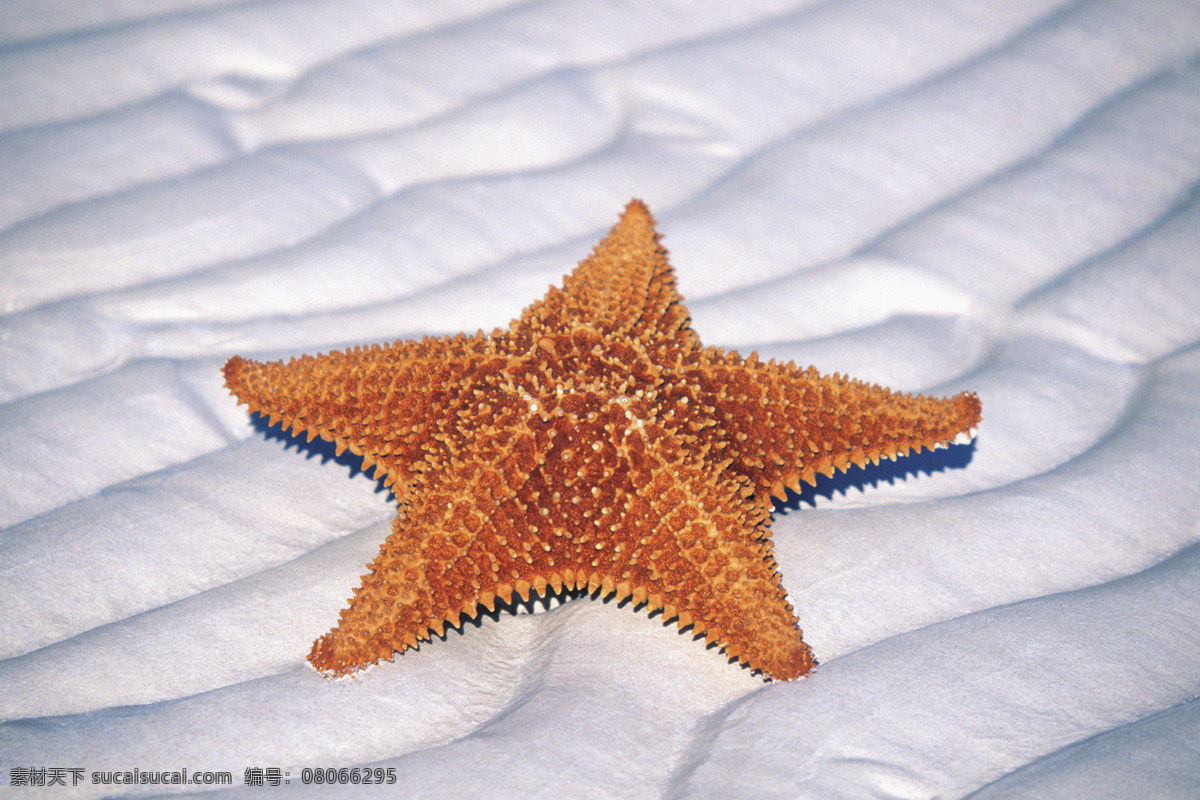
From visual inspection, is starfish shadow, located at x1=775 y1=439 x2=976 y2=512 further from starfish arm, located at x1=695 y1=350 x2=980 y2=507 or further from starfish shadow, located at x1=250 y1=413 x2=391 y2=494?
starfish shadow, located at x1=250 y1=413 x2=391 y2=494

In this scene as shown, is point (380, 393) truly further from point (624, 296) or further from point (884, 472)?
point (884, 472)

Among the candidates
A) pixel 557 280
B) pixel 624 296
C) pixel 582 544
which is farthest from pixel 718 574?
pixel 557 280

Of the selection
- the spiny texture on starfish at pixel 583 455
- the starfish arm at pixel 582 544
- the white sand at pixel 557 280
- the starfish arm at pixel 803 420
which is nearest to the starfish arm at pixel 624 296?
the spiny texture on starfish at pixel 583 455

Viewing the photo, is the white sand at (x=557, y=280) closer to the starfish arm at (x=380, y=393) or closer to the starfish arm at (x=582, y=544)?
the starfish arm at (x=582, y=544)

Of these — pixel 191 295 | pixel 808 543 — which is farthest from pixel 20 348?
pixel 808 543

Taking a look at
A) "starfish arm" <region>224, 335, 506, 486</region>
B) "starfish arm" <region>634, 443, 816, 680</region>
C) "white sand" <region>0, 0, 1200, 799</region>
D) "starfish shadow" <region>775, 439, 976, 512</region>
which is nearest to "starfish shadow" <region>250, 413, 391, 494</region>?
"white sand" <region>0, 0, 1200, 799</region>

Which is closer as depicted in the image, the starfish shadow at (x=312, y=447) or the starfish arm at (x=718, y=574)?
the starfish arm at (x=718, y=574)

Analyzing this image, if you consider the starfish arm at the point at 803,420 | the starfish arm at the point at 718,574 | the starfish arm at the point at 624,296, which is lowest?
the starfish arm at the point at 718,574
